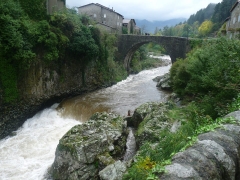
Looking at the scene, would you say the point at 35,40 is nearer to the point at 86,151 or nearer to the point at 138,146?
the point at 86,151

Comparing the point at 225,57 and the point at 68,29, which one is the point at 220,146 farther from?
the point at 68,29

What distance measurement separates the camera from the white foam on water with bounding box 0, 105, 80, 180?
34.1 feet

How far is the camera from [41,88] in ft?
57.3

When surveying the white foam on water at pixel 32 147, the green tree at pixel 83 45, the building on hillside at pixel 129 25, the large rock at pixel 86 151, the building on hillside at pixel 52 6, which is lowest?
the white foam on water at pixel 32 147

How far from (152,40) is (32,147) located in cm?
2441

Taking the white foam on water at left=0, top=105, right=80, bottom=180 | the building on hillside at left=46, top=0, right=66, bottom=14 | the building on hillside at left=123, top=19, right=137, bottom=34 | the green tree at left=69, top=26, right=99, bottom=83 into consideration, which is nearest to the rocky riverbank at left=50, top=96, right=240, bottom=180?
the white foam on water at left=0, top=105, right=80, bottom=180

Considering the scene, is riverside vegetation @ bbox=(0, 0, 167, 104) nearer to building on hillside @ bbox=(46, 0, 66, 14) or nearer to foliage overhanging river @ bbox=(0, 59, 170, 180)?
building on hillside @ bbox=(46, 0, 66, 14)

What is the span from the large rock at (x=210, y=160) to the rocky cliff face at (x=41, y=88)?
1325 centimetres

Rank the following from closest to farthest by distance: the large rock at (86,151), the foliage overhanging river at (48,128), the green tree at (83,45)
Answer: the large rock at (86,151)
the foliage overhanging river at (48,128)
the green tree at (83,45)

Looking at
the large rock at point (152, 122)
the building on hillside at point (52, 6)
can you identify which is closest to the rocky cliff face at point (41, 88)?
the building on hillside at point (52, 6)

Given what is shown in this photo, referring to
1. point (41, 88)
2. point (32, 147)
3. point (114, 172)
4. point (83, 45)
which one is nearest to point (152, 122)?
point (114, 172)

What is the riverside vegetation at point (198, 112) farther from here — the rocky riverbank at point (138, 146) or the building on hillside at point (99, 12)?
the building on hillside at point (99, 12)

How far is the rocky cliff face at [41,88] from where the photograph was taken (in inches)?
565

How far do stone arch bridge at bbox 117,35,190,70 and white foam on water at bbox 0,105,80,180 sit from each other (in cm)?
1922
